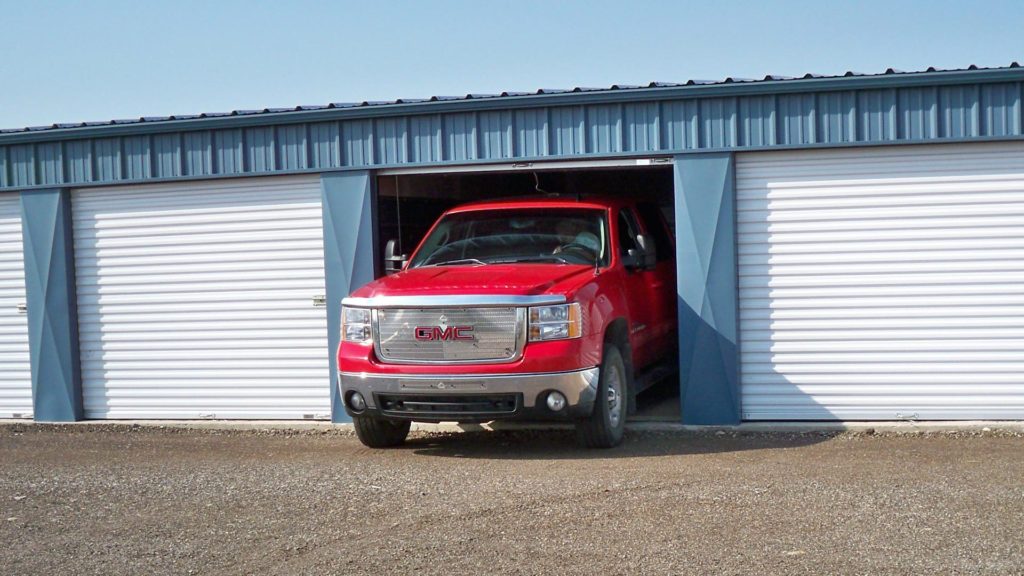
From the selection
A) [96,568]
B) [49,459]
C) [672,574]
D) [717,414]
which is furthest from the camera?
[717,414]

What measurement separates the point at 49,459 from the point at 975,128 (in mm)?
8362

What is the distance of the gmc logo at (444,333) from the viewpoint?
29.5 feet

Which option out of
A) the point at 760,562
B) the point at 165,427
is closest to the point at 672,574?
the point at 760,562

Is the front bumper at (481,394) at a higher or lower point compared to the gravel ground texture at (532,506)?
higher

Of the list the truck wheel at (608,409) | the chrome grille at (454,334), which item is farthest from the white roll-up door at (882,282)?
the chrome grille at (454,334)

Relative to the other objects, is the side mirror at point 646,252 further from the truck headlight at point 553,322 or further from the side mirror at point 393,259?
the side mirror at point 393,259

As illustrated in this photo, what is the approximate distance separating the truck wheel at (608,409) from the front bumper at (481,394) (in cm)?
21

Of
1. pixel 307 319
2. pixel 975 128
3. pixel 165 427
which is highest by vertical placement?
pixel 975 128

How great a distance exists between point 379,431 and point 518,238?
82.8 inches

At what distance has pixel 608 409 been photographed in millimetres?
9344

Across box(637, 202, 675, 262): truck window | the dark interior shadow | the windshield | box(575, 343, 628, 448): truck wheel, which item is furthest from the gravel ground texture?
box(637, 202, 675, 262): truck window

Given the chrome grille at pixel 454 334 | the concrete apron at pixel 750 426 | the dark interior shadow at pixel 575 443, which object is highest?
the chrome grille at pixel 454 334

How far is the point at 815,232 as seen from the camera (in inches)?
413

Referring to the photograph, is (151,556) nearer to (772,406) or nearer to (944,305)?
(772,406)
